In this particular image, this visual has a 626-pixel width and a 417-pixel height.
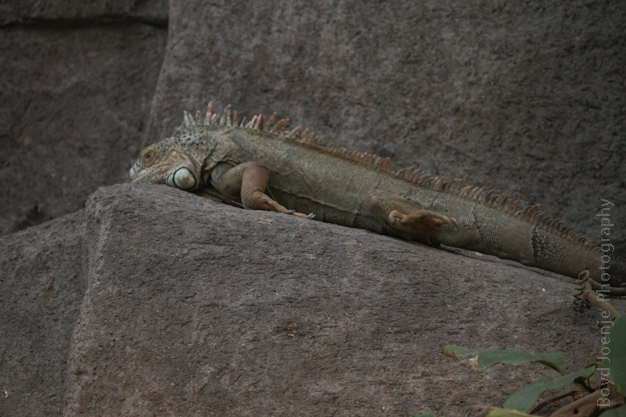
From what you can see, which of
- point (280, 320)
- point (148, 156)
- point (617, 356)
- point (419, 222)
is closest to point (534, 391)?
point (617, 356)

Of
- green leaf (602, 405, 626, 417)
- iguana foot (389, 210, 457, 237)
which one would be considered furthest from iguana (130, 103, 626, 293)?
green leaf (602, 405, 626, 417)

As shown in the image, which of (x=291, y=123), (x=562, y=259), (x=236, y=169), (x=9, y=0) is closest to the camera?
(x=562, y=259)

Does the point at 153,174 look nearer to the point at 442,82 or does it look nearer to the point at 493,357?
the point at 442,82

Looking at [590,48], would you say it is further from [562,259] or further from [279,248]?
[279,248]

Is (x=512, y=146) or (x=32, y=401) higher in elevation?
(x=512, y=146)

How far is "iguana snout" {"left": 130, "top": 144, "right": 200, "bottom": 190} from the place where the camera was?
450cm

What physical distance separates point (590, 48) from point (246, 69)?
96.7 inches

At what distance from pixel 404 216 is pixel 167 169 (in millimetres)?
1503

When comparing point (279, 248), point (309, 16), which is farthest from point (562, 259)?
point (309, 16)

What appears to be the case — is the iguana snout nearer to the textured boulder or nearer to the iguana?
the iguana

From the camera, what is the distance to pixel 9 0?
6562mm

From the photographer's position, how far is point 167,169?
15.0 feet

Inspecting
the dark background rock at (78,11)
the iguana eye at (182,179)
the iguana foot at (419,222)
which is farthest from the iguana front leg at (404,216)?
the dark background rock at (78,11)

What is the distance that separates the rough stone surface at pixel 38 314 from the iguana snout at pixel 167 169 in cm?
50
